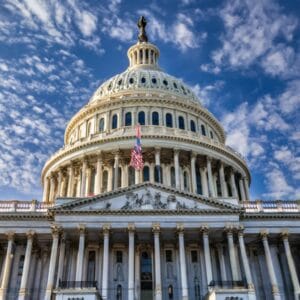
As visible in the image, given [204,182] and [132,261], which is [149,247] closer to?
[132,261]

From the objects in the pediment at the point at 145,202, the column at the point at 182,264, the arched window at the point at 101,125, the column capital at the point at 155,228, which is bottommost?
the column at the point at 182,264

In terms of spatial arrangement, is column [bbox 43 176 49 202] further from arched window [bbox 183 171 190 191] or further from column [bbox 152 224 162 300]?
column [bbox 152 224 162 300]

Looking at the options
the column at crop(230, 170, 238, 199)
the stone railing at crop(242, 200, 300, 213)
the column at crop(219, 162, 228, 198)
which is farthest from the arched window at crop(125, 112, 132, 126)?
the stone railing at crop(242, 200, 300, 213)

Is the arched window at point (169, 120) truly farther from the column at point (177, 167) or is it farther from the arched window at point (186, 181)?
the arched window at point (186, 181)

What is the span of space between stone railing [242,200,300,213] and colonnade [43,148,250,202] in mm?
10069

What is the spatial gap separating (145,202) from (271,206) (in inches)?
588

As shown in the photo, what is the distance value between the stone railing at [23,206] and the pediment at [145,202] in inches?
165

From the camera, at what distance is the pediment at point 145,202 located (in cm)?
4362

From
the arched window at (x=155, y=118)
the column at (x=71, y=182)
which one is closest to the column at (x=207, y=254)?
the column at (x=71, y=182)

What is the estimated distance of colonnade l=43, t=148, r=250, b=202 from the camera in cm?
5916

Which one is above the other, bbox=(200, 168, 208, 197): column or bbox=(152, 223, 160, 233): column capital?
bbox=(200, 168, 208, 197): column

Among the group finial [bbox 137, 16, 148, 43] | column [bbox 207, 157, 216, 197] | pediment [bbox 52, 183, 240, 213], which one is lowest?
pediment [bbox 52, 183, 240, 213]

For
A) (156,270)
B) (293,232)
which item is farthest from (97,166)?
(293,232)

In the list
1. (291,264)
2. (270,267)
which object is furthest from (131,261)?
(291,264)
